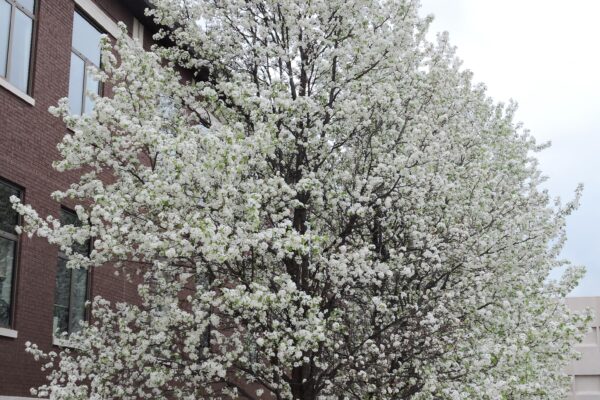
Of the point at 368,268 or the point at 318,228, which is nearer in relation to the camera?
the point at 368,268

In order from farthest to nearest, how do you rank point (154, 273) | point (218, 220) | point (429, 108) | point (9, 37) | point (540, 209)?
1. point (540, 209)
2. point (429, 108)
3. point (9, 37)
4. point (154, 273)
5. point (218, 220)

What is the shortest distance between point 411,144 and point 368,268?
292cm

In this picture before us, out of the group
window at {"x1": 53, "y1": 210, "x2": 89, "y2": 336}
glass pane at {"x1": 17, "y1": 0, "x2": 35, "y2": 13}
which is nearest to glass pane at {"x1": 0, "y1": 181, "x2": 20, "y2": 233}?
window at {"x1": 53, "y1": 210, "x2": 89, "y2": 336}

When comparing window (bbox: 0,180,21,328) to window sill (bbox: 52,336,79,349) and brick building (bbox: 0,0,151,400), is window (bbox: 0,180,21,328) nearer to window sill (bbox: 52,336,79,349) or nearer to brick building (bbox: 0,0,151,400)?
brick building (bbox: 0,0,151,400)

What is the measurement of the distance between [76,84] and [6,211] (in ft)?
13.2

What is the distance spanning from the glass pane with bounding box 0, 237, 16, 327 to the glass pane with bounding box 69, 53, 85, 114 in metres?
3.85

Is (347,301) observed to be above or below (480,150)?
below

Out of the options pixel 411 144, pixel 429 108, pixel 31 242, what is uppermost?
pixel 429 108

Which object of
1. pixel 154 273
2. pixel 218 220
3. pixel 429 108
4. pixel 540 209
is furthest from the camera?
pixel 540 209

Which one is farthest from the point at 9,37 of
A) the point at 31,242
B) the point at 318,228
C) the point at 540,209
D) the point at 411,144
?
the point at 540,209

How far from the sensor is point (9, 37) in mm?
15320

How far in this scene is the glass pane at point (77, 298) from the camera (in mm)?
17000

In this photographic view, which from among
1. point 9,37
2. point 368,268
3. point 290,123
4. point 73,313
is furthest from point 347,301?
point 9,37

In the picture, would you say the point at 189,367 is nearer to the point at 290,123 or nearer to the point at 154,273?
the point at 154,273
